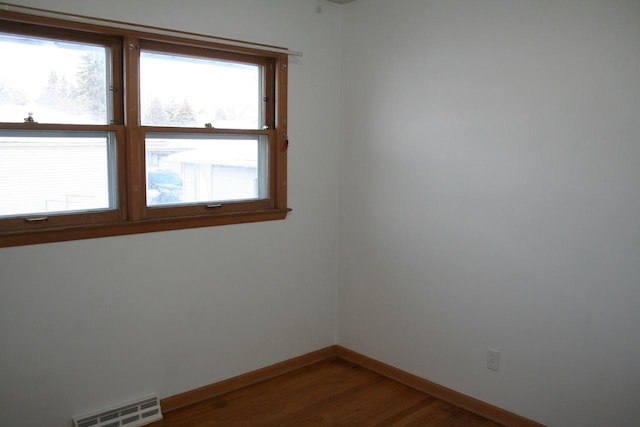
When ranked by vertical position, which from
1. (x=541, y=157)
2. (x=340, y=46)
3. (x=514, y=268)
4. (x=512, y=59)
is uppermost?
(x=340, y=46)

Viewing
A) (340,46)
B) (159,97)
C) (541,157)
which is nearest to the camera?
(541,157)

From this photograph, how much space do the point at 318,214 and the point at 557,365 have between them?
6.01 feet

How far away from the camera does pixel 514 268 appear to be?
306 centimetres

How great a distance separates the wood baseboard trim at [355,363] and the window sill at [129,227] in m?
1.02

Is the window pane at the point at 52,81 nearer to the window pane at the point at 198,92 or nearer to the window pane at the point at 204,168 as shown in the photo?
the window pane at the point at 198,92

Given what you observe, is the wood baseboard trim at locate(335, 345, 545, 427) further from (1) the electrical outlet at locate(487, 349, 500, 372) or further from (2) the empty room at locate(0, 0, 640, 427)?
(1) the electrical outlet at locate(487, 349, 500, 372)

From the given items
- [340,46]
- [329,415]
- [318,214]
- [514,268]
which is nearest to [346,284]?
[318,214]

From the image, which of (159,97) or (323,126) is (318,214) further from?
(159,97)

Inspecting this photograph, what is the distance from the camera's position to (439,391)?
3.48 meters

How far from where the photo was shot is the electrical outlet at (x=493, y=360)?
317cm

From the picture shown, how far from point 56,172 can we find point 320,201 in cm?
179

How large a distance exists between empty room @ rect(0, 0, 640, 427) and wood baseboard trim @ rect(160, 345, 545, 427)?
16 mm

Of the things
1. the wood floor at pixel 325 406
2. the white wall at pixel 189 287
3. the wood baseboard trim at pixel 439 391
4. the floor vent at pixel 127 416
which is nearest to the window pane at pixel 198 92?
the white wall at pixel 189 287

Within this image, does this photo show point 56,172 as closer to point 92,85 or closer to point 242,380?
point 92,85
